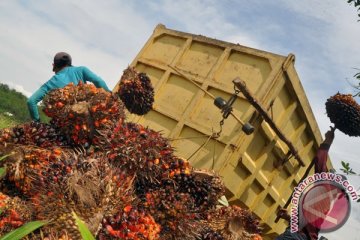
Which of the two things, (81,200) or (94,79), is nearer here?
(81,200)

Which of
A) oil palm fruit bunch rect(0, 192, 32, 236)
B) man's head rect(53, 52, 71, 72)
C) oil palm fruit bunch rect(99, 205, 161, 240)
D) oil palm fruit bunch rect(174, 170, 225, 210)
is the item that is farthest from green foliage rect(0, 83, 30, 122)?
oil palm fruit bunch rect(99, 205, 161, 240)

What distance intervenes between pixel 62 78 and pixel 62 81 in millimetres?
47

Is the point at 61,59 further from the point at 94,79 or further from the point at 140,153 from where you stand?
the point at 140,153

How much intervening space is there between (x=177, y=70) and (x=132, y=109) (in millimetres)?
1846

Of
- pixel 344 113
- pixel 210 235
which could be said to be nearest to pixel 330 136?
pixel 344 113

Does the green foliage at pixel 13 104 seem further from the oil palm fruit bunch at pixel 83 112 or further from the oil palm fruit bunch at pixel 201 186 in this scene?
the oil palm fruit bunch at pixel 201 186

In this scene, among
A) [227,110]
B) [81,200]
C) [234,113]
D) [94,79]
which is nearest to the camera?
[81,200]

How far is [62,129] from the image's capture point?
9.81 feet

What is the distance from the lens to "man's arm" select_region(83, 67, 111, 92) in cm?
420

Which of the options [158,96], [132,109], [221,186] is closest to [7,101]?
[158,96]

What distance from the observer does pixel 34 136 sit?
9.54 ft

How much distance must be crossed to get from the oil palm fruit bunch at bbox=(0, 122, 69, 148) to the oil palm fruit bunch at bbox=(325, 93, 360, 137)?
3.54 meters

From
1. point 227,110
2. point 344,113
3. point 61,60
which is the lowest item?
point 61,60

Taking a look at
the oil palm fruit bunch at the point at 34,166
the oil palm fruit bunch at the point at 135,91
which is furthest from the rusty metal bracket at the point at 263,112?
the oil palm fruit bunch at the point at 34,166
